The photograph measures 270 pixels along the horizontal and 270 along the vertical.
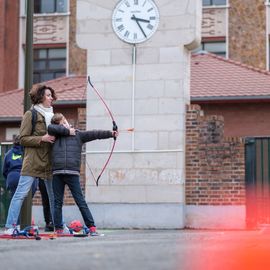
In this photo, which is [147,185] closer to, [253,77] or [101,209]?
[101,209]

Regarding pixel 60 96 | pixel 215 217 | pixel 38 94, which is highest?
pixel 60 96

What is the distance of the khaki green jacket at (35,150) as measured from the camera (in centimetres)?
1148

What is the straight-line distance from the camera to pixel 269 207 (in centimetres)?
1580

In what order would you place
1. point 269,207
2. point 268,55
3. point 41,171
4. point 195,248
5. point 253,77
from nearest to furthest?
point 195,248 → point 41,171 → point 269,207 → point 253,77 → point 268,55

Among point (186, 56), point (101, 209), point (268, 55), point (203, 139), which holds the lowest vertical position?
point (101, 209)

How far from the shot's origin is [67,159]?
11.5 meters

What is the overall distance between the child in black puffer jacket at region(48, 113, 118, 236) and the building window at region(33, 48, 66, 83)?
75.3 feet

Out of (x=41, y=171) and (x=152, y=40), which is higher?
(x=152, y=40)

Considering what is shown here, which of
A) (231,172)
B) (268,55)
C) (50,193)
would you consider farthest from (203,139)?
(268,55)

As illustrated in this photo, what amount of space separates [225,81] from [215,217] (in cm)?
881

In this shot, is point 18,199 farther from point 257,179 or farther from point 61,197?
point 257,179

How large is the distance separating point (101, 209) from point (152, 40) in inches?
128

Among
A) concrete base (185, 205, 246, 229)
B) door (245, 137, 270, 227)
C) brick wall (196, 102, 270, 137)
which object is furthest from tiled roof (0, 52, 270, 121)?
door (245, 137, 270, 227)

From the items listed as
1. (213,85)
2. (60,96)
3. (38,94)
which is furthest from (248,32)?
(38,94)
